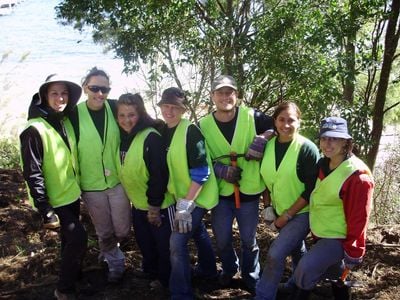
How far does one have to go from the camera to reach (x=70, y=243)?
3.86 meters

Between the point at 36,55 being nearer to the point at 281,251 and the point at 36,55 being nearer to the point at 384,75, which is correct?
the point at 384,75

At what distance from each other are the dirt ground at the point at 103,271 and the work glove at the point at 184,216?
81 centimetres

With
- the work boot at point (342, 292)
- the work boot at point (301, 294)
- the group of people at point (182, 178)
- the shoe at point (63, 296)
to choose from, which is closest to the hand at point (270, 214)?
the group of people at point (182, 178)

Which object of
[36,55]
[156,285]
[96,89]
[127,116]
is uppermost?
[36,55]

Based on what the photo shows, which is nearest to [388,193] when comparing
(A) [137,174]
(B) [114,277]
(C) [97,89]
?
(B) [114,277]

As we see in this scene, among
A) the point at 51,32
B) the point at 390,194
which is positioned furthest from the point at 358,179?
the point at 51,32

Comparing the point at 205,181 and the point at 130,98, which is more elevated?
the point at 130,98

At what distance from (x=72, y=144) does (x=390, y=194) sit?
26.6ft

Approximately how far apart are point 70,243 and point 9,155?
642cm

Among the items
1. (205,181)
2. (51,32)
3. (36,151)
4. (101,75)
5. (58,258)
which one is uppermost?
(51,32)

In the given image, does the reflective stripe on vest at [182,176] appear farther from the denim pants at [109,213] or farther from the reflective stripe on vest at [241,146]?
the denim pants at [109,213]

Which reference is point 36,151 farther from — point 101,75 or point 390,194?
point 390,194

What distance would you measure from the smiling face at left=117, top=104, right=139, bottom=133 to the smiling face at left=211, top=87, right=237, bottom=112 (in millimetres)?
692

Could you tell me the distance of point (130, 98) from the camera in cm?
397
